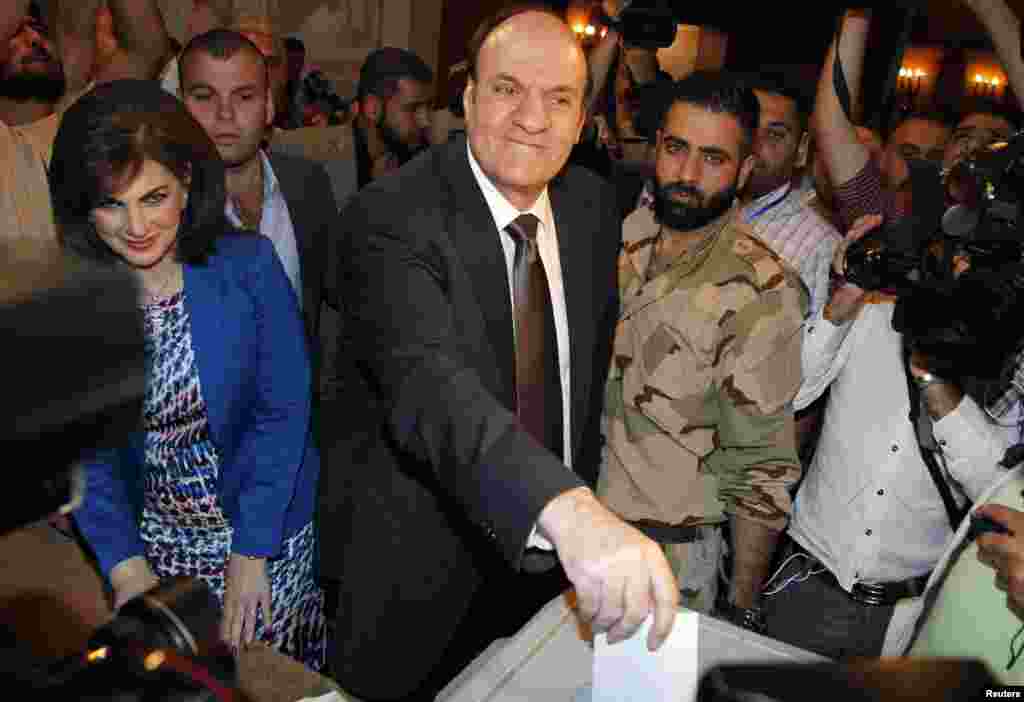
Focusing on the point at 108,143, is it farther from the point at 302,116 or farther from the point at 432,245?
the point at 302,116

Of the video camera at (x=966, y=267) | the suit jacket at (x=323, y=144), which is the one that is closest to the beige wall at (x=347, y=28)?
the suit jacket at (x=323, y=144)

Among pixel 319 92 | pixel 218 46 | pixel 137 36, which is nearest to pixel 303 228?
pixel 218 46

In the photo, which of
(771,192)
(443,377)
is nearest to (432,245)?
(443,377)

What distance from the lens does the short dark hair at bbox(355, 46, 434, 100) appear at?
12.6ft

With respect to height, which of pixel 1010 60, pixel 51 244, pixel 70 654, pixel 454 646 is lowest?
pixel 454 646

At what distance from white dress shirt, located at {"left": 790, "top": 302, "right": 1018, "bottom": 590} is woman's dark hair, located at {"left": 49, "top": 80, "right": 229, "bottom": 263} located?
53.4 inches

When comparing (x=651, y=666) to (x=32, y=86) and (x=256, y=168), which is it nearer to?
(x=256, y=168)

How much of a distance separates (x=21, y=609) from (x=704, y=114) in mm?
1700

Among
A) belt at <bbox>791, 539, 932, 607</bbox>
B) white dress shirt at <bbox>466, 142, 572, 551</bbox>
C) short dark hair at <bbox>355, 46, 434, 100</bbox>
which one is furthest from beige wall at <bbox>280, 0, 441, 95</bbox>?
belt at <bbox>791, 539, 932, 607</bbox>

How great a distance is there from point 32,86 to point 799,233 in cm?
235

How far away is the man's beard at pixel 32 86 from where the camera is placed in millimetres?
2424

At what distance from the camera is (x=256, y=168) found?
257 centimetres

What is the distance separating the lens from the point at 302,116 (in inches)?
203

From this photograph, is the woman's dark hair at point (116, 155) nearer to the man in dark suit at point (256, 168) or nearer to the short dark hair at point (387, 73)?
the man in dark suit at point (256, 168)
